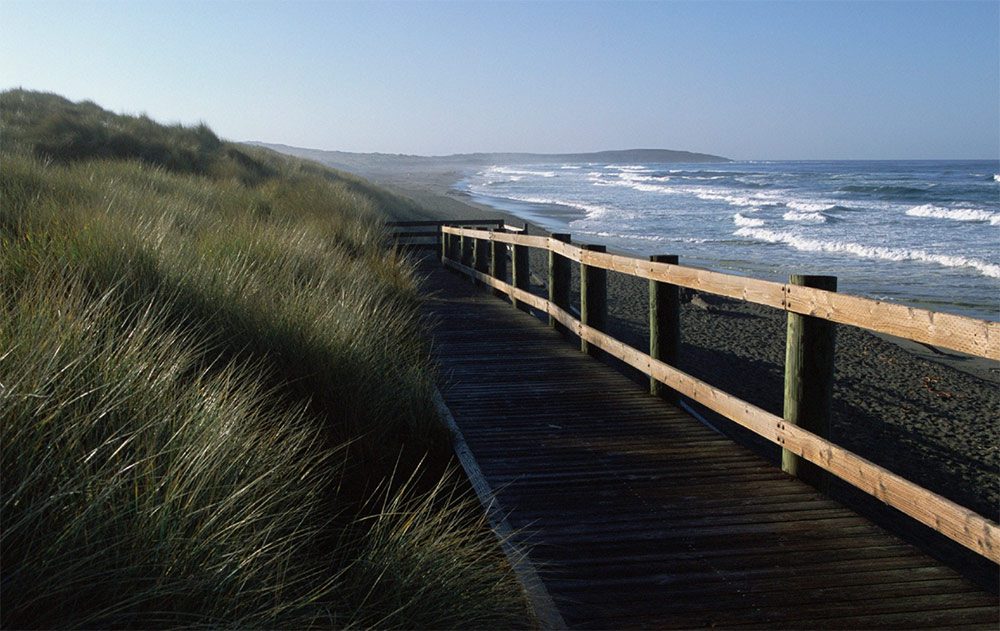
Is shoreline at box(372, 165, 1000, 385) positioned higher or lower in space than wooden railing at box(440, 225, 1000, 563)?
lower

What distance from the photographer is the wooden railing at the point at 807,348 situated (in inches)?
131

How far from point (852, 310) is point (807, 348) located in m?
0.60

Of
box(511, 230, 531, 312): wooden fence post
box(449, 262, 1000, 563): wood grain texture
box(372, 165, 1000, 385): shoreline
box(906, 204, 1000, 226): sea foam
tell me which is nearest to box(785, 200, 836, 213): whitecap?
box(906, 204, 1000, 226): sea foam

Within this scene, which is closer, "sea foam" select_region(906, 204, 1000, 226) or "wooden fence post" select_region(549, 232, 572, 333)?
"wooden fence post" select_region(549, 232, 572, 333)

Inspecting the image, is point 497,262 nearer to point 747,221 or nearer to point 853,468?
point 853,468

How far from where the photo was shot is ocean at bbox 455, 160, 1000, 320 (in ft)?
63.0

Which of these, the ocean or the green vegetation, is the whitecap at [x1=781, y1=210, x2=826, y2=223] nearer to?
the ocean

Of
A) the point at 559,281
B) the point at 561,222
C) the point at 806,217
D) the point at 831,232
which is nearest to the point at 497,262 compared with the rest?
the point at 559,281

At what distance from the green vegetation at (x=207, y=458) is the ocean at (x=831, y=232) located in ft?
43.7

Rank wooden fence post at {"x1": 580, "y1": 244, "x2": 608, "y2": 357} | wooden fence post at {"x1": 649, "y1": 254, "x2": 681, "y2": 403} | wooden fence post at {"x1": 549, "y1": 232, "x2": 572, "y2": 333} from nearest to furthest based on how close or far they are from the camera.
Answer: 1. wooden fence post at {"x1": 649, "y1": 254, "x2": 681, "y2": 403}
2. wooden fence post at {"x1": 580, "y1": 244, "x2": 608, "y2": 357}
3. wooden fence post at {"x1": 549, "y1": 232, "x2": 572, "y2": 333}

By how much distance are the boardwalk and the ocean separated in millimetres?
11767

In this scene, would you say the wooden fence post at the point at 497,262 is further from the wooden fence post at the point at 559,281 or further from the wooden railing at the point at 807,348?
the wooden railing at the point at 807,348

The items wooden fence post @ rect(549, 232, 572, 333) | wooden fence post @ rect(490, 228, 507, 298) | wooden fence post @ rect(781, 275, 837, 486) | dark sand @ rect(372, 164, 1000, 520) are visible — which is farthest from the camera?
wooden fence post @ rect(490, 228, 507, 298)

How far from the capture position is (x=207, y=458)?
2924 millimetres
